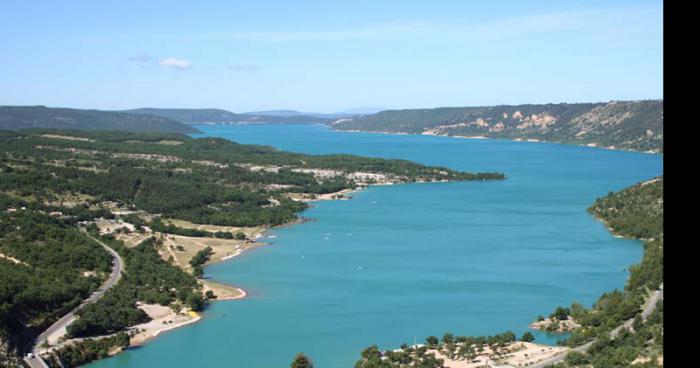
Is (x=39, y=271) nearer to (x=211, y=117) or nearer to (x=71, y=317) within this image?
(x=71, y=317)

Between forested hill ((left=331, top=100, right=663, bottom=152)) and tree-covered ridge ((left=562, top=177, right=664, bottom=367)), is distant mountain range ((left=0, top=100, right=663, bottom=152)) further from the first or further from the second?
tree-covered ridge ((left=562, top=177, right=664, bottom=367))

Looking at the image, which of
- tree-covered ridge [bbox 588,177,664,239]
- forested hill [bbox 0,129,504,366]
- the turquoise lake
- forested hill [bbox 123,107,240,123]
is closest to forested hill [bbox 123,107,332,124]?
forested hill [bbox 123,107,240,123]

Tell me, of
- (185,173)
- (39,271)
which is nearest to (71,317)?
(39,271)

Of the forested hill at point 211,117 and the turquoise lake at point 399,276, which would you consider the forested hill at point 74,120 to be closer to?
the forested hill at point 211,117
